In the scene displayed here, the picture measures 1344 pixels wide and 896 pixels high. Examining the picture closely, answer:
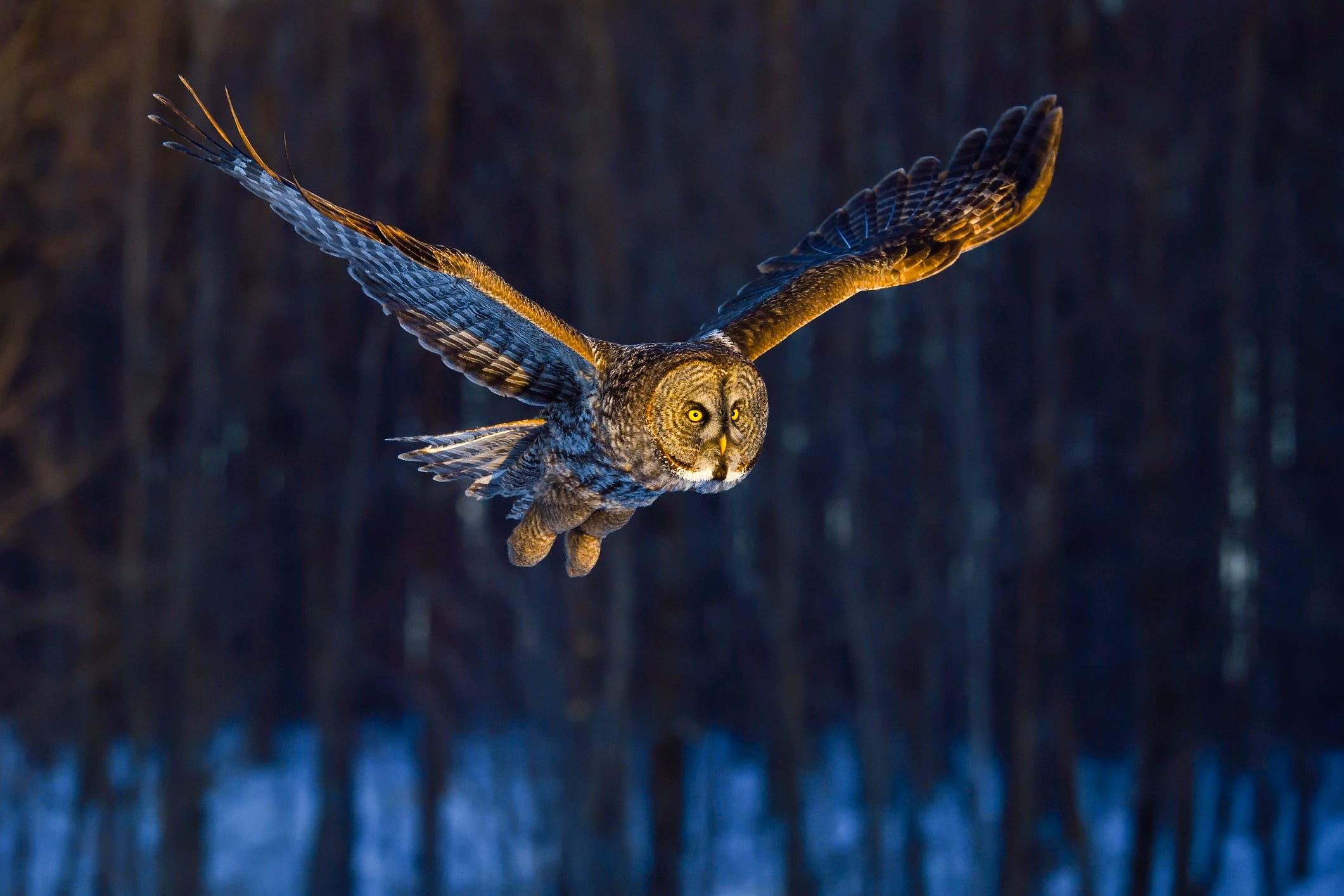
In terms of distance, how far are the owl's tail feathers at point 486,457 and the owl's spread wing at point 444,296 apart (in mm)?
190

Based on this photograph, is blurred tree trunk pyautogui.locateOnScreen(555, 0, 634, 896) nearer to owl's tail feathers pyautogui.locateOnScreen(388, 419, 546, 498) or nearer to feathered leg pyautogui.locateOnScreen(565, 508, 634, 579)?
owl's tail feathers pyautogui.locateOnScreen(388, 419, 546, 498)

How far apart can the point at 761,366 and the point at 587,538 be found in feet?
22.5

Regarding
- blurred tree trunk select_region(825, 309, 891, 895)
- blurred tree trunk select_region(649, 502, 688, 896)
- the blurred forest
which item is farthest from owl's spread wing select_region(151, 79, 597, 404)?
blurred tree trunk select_region(825, 309, 891, 895)

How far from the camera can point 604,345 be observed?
3.41 m

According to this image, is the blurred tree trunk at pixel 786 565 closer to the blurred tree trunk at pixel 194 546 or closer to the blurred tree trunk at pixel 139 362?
the blurred tree trunk at pixel 194 546

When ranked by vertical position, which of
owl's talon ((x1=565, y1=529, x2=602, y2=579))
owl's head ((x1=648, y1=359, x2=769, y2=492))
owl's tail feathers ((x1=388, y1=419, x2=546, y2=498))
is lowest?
owl's talon ((x1=565, y1=529, x2=602, y2=579))

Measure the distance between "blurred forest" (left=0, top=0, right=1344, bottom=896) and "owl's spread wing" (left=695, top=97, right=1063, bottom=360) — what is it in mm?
4365

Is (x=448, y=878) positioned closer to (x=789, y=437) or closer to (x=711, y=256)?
(x=789, y=437)

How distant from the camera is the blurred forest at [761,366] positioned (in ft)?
31.5

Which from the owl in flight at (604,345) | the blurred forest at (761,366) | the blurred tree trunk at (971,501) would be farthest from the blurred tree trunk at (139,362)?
the blurred tree trunk at (971,501)

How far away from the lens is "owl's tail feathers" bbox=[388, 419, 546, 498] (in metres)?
3.87

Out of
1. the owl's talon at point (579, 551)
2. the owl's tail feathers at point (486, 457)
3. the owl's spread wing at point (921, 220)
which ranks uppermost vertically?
the owl's spread wing at point (921, 220)

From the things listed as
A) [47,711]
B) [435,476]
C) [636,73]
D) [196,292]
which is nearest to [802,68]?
[636,73]

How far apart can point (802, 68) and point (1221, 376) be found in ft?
13.8
